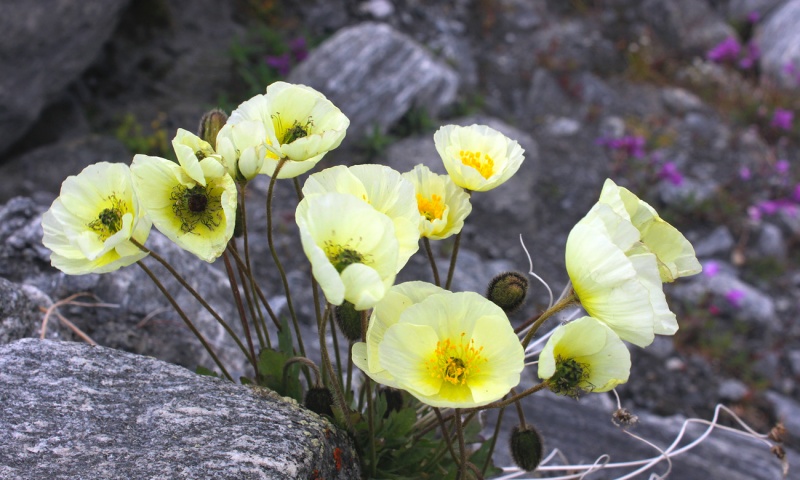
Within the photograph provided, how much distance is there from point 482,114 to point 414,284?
4400 millimetres

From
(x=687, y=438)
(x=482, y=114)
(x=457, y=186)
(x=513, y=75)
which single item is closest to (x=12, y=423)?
(x=457, y=186)

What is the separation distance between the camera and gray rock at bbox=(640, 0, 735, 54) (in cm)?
660

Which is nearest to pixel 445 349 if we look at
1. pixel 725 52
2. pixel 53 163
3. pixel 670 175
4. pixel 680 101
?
pixel 53 163

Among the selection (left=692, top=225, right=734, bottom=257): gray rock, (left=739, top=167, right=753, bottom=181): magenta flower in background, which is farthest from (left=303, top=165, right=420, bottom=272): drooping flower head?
(left=739, top=167, right=753, bottom=181): magenta flower in background

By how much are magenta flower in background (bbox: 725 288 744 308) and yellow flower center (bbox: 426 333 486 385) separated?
3.80m

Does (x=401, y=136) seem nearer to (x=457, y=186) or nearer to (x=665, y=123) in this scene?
(x=665, y=123)

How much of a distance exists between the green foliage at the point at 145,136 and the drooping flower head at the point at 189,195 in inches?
125

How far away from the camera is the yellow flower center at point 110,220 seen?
1.35 meters

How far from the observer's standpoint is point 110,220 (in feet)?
4.42

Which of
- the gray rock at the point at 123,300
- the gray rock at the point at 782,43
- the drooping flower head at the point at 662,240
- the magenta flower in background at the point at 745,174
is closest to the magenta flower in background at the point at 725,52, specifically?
the gray rock at the point at 782,43

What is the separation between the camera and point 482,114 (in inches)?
218

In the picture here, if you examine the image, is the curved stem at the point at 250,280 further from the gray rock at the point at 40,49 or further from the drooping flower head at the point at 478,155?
the gray rock at the point at 40,49

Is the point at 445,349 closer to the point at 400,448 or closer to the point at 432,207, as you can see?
the point at 432,207

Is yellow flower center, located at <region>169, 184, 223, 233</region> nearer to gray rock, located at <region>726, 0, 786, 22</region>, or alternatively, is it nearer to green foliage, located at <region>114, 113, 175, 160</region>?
green foliage, located at <region>114, 113, 175, 160</region>
